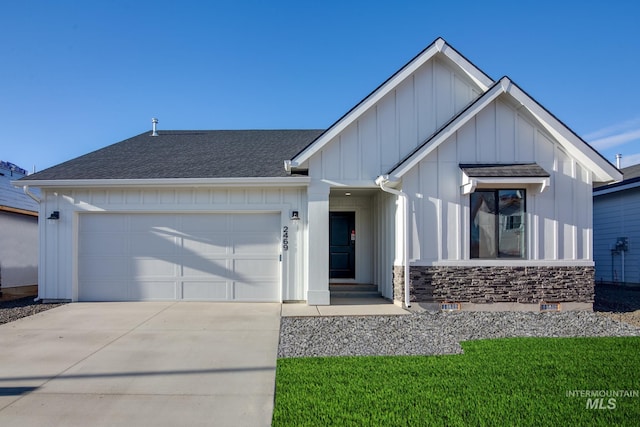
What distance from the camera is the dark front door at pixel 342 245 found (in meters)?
11.4

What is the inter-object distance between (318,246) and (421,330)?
10.2 feet

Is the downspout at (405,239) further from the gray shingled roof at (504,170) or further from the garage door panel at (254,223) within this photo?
the garage door panel at (254,223)

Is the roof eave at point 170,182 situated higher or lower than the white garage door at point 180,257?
higher

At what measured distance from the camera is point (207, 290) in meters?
9.77

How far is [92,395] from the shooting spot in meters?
4.30

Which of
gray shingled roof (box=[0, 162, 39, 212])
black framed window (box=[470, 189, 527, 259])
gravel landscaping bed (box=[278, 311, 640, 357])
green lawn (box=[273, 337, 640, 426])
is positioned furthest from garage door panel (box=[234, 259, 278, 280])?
gray shingled roof (box=[0, 162, 39, 212])

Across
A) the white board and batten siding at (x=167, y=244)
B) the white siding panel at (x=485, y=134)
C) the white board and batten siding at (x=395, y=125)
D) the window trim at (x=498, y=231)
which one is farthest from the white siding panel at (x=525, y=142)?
the white board and batten siding at (x=167, y=244)

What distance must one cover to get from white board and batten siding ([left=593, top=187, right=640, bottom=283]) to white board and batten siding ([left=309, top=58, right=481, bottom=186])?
8.27 m

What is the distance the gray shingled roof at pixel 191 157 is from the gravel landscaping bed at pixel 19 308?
302 centimetres

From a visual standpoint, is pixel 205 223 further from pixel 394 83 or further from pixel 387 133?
pixel 394 83

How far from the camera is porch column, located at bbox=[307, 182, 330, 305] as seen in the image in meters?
9.02

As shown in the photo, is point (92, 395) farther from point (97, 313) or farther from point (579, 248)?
point (579, 248)

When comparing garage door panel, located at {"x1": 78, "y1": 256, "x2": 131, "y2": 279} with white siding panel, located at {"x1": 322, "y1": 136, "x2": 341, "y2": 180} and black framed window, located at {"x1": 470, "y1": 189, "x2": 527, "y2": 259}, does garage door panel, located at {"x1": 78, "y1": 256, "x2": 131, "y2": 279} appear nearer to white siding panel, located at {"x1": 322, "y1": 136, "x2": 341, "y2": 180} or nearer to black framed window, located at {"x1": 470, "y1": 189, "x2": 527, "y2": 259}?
white siding panel, located at {"x1": 322, "y1": 136, "x2": 341, "y2": 180}

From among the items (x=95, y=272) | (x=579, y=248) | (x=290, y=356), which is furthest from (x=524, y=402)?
(x=95, y=272)
